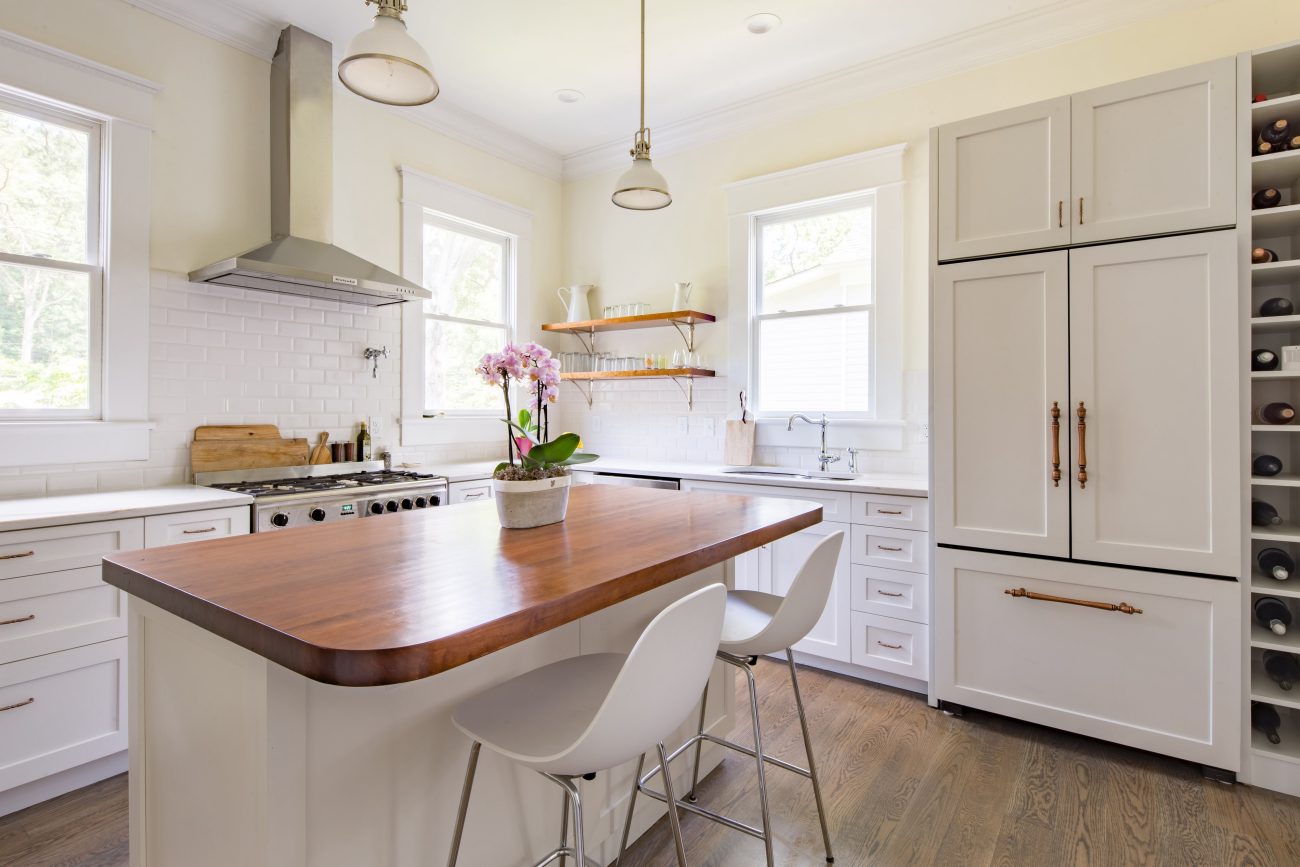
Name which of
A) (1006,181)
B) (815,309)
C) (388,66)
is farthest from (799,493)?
(388,66)

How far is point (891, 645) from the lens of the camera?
9.89 ft

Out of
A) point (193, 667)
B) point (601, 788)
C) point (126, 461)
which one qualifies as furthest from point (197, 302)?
point (601, 788)

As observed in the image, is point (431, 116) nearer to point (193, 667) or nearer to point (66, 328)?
point (66, 328)

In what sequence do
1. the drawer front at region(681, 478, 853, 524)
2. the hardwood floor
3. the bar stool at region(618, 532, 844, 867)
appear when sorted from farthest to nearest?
the drawer front at region(681, 478, 853, 524)
the hardwood floor
the bar stool at region(618, 532, 844, 867)

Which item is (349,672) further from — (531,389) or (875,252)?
(875,252)

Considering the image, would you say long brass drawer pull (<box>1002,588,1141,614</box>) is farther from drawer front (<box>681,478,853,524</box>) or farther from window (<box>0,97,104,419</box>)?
window (<box>0,97,104,419</box>)

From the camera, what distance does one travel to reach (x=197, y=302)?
10.0ft

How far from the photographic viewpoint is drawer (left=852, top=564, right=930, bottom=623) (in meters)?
2.93

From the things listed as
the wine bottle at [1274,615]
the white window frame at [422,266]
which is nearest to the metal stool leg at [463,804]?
the wine bottle at [1274,615]

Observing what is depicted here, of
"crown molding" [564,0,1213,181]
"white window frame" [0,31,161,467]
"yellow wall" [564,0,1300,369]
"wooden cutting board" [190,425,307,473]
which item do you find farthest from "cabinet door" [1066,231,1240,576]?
"white window frame" [0,31,161,467]

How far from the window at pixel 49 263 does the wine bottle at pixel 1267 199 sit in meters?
4.61

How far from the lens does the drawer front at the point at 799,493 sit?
3135mm

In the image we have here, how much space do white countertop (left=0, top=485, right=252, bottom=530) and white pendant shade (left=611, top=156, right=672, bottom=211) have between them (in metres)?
2.01

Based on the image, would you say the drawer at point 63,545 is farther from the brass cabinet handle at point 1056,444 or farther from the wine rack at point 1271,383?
the wine rack at point 1271,383
